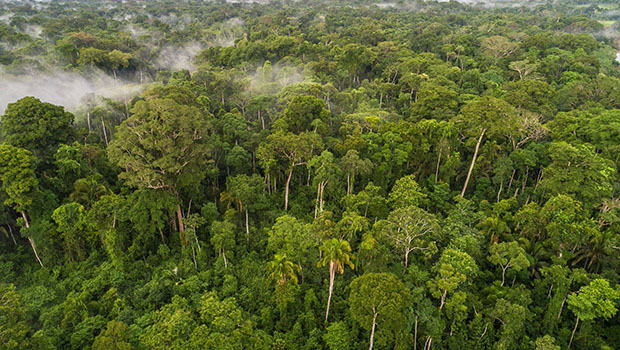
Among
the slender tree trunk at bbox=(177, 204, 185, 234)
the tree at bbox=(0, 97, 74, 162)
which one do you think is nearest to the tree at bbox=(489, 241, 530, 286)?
the slender tree trunk at bbox=(177, 204, 185, 234)

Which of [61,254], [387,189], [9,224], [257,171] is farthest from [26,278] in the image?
[387,189]

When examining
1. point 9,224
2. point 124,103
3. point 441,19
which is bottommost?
point 9,224

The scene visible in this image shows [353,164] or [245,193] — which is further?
[353,164]

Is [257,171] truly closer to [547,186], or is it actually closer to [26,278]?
[26,278]

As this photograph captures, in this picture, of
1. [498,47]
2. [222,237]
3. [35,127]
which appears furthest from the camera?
[498,47]

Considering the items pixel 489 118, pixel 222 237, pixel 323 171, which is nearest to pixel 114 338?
pixel 222 237

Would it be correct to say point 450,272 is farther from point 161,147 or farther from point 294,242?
point 161,147

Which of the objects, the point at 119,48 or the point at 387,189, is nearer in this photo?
the point at 387,189
